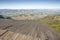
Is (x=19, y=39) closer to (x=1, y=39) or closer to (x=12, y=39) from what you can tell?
(x=12, y=39)

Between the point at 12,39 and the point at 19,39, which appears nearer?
the point at 12,39

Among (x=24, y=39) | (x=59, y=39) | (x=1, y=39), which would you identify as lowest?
(x=59, y=39)

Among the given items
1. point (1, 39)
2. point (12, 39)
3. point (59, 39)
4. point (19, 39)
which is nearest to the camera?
point (1, 39)

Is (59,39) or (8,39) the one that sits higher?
(8,39)

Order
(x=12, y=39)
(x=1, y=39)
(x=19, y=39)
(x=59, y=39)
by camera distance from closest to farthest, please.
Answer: (x=1, y=39), (x=12, y=39), (x=19, y=39), (x=59, y=39)

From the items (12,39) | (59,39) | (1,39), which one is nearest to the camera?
(1,39)

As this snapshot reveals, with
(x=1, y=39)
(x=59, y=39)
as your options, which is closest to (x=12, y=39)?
(x=1, y=39)

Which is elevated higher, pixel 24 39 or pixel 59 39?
pixel 24 39

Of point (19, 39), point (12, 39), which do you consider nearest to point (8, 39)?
point (12, 39)

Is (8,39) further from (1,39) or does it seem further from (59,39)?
(59,39)
